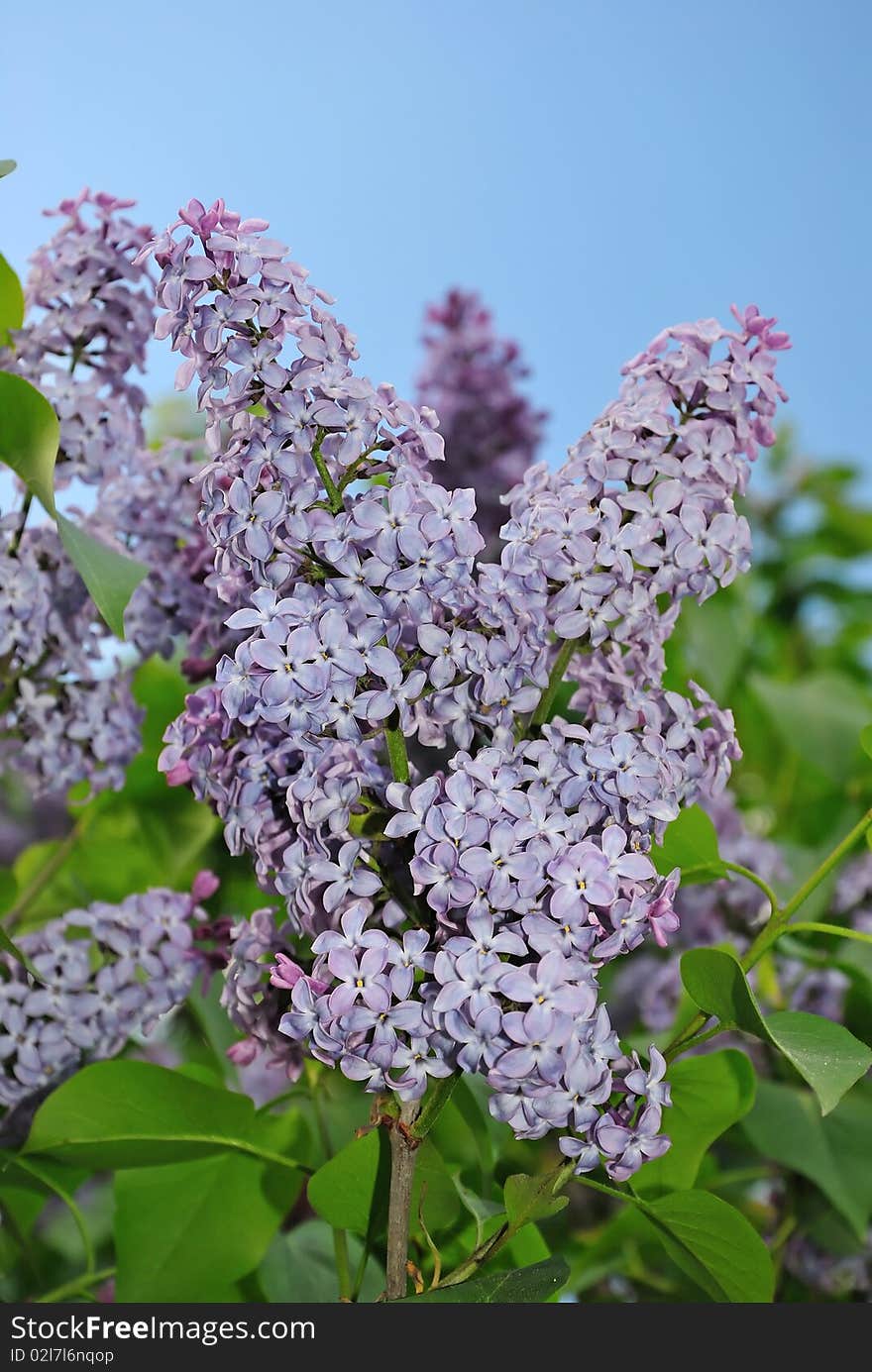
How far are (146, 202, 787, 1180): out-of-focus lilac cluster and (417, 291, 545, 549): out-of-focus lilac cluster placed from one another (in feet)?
1.91

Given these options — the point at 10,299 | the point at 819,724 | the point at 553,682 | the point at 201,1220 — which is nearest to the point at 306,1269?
the point at 201,1220

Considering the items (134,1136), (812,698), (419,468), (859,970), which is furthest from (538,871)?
(812,698)

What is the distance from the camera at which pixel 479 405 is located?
1111 millimetres

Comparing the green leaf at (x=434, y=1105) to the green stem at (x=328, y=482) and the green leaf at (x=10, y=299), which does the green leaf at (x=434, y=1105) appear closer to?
the green stem at (x=328, y=482)

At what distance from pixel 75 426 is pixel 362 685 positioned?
24 cm

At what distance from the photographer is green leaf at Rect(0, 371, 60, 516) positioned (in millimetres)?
434

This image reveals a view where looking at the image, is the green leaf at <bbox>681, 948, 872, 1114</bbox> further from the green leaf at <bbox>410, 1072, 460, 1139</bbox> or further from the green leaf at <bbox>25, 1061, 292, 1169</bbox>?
the green leaf at <bbox>25, 1061, 292, 1169</bbox>

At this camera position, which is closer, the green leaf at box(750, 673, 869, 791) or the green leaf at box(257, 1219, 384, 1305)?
the green leaf at box(257, 1219, 384, 1305)

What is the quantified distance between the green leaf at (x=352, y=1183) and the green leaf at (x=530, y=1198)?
0.05 meters

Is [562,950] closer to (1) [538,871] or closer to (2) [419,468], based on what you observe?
(1) [538,871]

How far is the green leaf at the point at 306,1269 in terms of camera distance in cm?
51

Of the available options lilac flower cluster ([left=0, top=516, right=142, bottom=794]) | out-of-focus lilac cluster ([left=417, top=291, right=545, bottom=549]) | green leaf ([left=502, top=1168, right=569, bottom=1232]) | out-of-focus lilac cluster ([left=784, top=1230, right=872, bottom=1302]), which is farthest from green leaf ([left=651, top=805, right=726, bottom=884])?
out-of-focus lilac cluster ([left=417, top=291, right=545, bottom=549])

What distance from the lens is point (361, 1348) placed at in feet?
1.20

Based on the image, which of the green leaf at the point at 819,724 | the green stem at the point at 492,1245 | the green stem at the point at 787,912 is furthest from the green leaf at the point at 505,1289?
the green leaf at the point at 819,724
